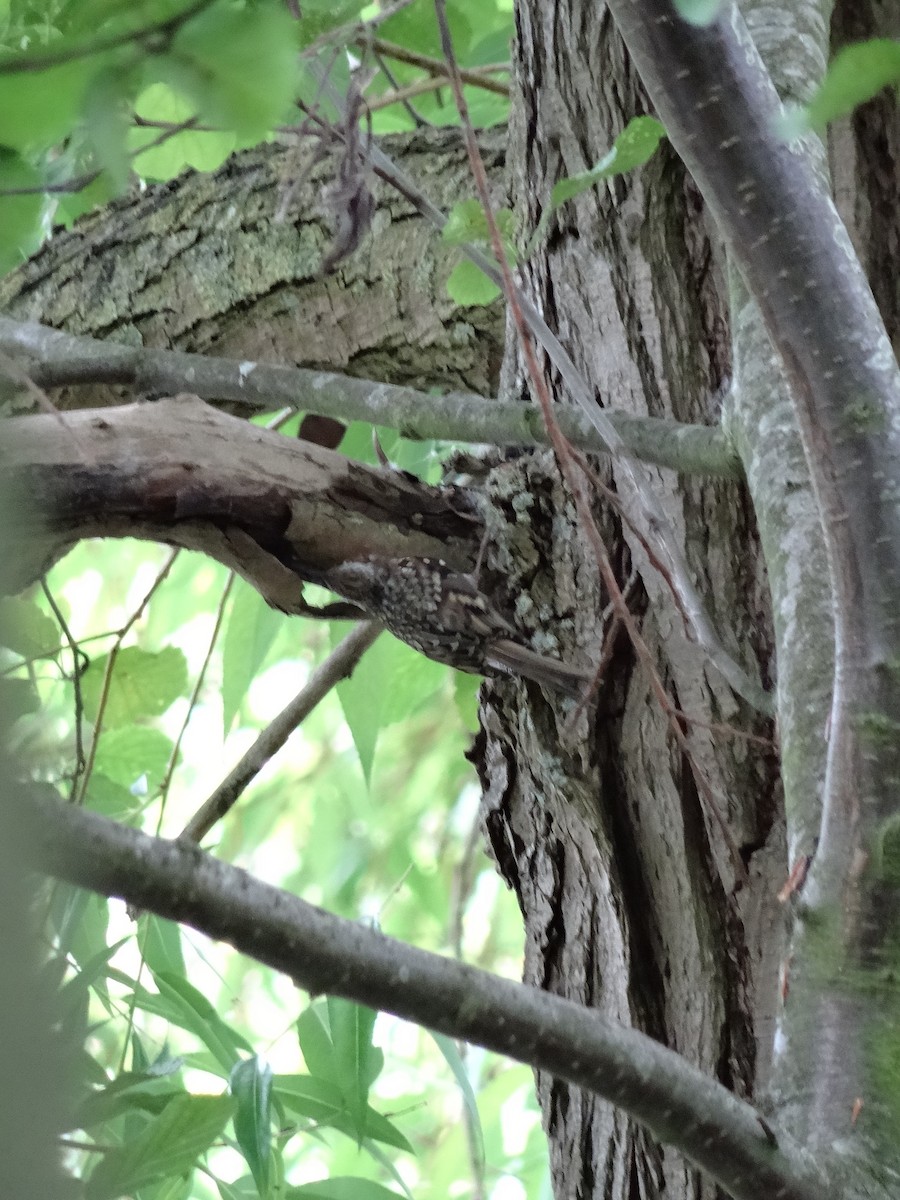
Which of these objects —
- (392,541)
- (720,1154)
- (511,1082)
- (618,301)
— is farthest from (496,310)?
(511,1082)

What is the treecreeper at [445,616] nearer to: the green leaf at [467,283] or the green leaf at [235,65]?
the green leaf at [467,283]

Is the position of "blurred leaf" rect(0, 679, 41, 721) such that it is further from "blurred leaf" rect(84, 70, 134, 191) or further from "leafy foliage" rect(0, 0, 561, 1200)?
"blurred leaf" rect(84, 70, 134, 191)

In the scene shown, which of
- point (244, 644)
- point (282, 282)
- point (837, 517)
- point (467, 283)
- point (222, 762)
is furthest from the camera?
point (222, 762)

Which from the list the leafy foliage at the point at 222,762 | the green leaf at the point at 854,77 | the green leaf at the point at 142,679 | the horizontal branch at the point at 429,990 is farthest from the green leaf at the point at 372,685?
the green leaf at the point at 854,77

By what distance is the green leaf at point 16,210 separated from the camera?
359 millimetres

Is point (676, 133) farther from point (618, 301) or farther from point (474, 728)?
point (474, 728)

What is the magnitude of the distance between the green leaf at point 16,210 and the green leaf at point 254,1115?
1.37ft

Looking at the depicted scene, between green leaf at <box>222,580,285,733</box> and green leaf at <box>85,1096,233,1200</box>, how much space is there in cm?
52

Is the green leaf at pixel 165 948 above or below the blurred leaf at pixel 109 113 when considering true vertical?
below

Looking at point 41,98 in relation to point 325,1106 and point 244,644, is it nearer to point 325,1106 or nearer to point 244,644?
point 325,1106

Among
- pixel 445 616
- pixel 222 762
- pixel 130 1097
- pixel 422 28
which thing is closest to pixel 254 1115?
pixel 130 1097

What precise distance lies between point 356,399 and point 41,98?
375 mm

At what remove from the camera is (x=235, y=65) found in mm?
309

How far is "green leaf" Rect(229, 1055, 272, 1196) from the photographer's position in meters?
0.59
